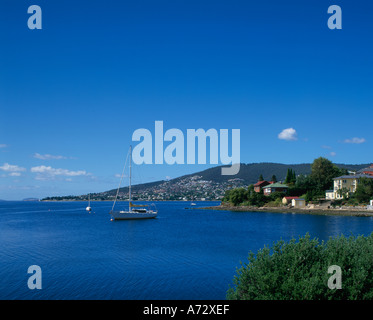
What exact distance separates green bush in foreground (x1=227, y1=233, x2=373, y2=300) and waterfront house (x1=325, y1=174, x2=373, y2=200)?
70.3 meters

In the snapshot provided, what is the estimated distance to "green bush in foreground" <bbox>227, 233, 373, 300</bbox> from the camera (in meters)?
8.32

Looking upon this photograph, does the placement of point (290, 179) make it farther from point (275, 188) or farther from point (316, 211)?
point (316, 211)

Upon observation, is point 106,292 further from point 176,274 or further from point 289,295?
point 289,295

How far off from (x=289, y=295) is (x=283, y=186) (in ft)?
291

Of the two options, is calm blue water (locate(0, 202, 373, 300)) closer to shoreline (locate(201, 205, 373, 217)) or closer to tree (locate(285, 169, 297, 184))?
shoreline (locate(201, 205, 373, 217))

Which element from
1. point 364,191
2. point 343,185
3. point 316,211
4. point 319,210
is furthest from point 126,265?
point 343,185

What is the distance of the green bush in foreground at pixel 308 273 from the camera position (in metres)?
8.32

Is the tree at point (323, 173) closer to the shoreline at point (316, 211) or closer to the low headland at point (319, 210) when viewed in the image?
the low headland at point (319, 210)

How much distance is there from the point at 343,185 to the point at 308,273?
250 feet

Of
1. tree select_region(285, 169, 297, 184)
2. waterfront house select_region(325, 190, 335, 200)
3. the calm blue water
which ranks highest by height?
tree select_region(285, 169, 297, 184)

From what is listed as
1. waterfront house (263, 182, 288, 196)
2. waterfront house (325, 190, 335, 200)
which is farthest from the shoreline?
waterfront house (263, 182, 288, 196)

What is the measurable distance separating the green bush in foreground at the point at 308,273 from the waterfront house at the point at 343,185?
7031 cm

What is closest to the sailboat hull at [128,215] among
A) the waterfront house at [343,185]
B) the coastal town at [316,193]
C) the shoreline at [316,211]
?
the shoreline at [316,211]

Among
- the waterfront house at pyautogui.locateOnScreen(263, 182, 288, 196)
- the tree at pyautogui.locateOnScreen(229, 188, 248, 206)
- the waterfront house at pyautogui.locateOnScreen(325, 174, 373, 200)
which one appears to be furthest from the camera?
the tree at pyautogui.locateOnScreen(229, 188, 248, 206)
